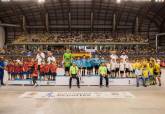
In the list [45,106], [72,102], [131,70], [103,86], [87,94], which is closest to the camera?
[45,106]

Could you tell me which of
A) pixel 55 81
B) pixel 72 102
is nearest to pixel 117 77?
pixel 55 81

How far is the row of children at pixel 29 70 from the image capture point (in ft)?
76.1

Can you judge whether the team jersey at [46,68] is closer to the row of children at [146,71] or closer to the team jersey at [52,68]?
the team jersey at [52,68]

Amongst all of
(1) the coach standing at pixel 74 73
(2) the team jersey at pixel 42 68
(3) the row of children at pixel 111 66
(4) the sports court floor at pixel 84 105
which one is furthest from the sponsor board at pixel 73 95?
(3) the row of children at pixel 111 66

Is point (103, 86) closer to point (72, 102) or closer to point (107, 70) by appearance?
point (107, 70)

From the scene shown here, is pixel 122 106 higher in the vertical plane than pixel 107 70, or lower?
lower

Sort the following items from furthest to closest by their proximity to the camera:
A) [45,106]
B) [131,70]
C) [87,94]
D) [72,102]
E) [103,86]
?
[131,70]
[103,86]
[87,94]
[72,102]
[45,106]

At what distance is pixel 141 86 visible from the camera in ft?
75.2

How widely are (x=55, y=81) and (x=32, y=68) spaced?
6.30 ft

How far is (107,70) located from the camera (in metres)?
23.2

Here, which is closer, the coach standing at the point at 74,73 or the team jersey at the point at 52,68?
the coach standing at the point at 74,73

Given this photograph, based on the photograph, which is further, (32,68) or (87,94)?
(32,68)

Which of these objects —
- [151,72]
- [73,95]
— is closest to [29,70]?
[73,95]

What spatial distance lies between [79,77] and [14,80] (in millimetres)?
4859
